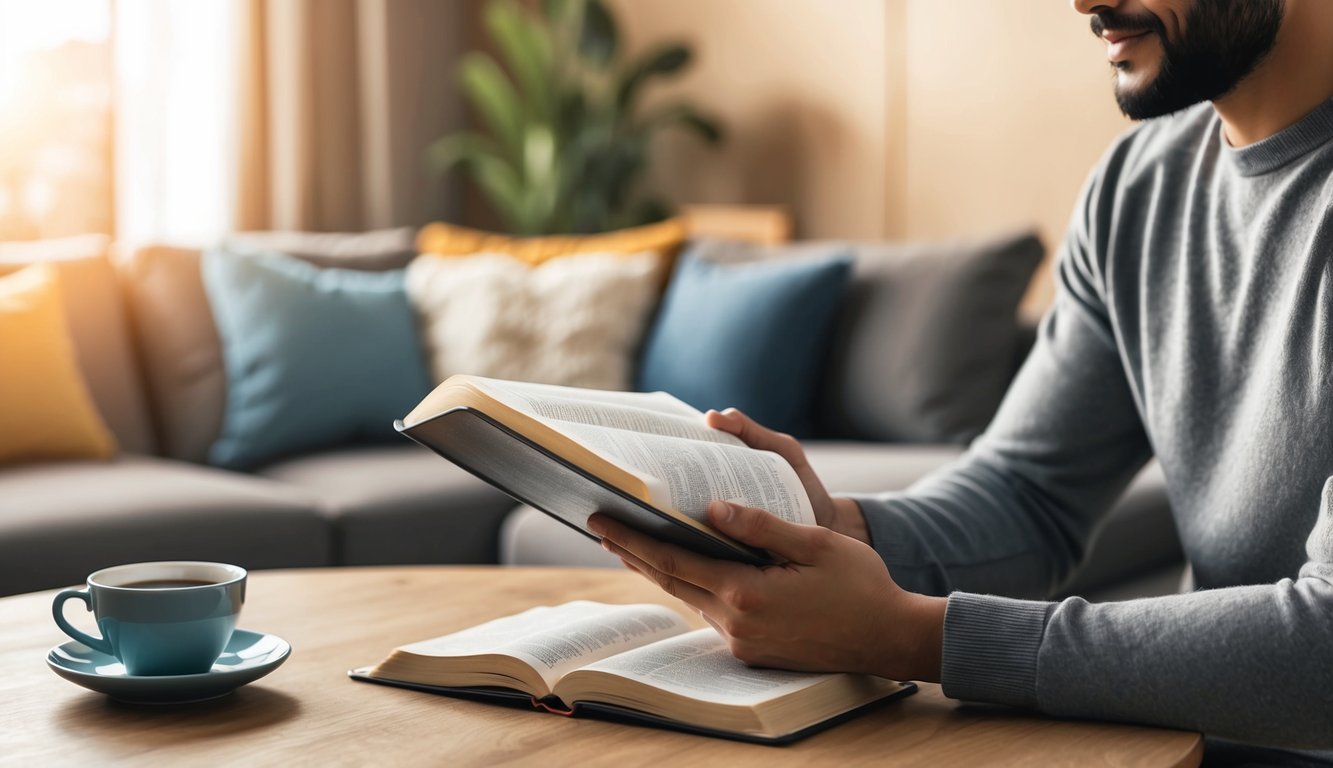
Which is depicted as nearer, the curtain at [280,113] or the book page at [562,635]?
the book page at [562,635]

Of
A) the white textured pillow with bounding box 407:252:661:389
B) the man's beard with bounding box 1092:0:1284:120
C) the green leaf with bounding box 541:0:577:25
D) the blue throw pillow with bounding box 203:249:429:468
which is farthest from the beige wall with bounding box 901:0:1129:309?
the man's beard with bounding box 1092:0:1284:120

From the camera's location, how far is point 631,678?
0.81 metres

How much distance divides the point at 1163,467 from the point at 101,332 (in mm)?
2169

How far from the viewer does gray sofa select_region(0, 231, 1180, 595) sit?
201 centimetres

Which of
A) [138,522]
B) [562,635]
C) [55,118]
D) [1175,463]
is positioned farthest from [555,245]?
[562,635]

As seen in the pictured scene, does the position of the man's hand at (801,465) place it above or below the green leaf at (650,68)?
below

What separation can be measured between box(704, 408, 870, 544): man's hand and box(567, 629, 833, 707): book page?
0.56ft

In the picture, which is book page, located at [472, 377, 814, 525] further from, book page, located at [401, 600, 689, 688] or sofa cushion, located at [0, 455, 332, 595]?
sofa cushion, located at [0, 455, 332, 595]

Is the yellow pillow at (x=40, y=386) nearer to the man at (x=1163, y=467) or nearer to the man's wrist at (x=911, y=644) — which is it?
the man at (x=1163, y=467)

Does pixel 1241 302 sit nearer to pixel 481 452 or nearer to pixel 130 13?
pixel 481 452

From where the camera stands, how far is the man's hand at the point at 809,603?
838mm

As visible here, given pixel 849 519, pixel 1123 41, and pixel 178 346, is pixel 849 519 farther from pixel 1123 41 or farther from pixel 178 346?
pixel 178 346

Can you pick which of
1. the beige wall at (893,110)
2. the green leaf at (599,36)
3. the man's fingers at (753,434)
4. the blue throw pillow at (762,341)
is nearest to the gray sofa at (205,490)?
the blue throw pillow at (762,341)

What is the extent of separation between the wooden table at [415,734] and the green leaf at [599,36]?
129 inches
